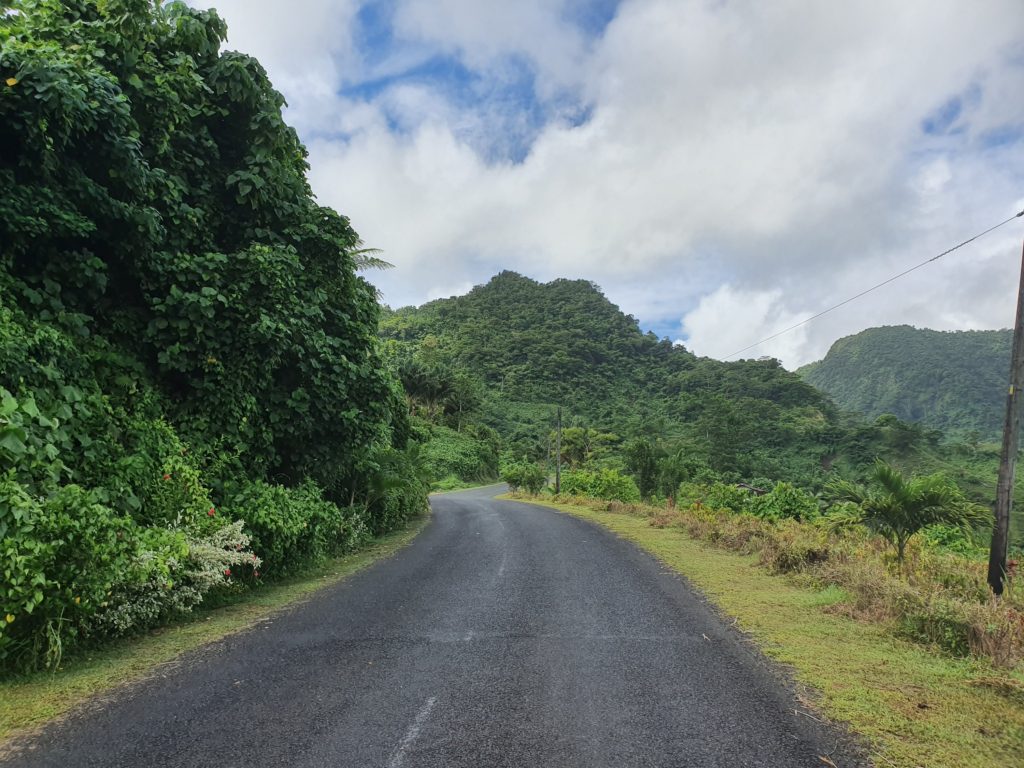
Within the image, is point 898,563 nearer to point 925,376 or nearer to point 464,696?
point 464,696

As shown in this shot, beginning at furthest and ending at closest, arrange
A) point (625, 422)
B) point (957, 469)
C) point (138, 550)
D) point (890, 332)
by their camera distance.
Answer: point (890, 332) < point (625, 422) < point (957, 469) < point (138, 550)

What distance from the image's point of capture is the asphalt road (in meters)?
3.59

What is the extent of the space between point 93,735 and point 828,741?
16.1 feet

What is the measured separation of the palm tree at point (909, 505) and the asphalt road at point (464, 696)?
4.06 m

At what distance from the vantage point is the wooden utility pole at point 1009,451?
300 inches

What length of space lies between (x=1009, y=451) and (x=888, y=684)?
4.98 m

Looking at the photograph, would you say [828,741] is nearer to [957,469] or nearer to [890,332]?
[957,469]

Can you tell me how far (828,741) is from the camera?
378 centimetres

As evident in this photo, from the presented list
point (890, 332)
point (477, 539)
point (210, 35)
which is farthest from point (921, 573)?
point (890, 332)

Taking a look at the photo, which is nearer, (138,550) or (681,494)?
(138,550)

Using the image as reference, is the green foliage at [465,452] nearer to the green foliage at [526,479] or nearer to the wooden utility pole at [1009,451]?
the green foliage at [526,479]

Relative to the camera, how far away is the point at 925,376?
87688 millimetres

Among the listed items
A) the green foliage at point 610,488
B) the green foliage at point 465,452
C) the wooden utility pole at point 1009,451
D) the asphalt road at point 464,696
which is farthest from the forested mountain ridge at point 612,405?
the asphalt road at point 464,696

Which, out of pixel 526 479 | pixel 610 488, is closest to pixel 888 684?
pixel 610 488
